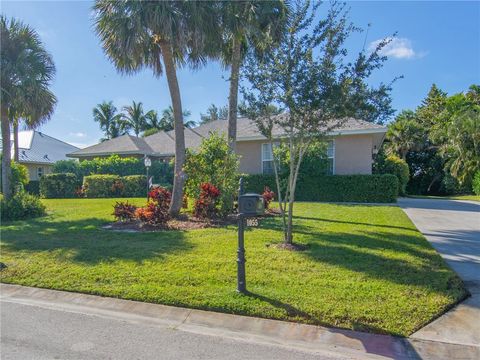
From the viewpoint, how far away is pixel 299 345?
12.1 feet

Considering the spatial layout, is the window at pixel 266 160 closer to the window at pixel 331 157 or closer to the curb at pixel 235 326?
the window at pixel 331 157

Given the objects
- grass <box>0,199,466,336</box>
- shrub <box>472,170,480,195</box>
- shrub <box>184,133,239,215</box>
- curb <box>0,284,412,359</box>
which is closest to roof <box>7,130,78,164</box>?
shrub <box>184,133,239,215</box>

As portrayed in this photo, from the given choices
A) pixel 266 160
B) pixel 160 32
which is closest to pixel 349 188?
pixel 266 160

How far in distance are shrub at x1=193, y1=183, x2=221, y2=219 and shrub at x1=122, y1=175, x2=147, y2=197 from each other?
37.3 feet

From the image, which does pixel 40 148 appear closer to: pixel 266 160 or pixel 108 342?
pixel 266 160

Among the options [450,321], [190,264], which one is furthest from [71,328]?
[450,321]

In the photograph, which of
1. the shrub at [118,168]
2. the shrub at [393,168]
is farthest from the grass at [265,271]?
the shrub at [118,168]

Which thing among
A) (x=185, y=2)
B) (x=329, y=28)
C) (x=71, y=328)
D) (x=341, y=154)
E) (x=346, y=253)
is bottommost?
(x=71, y=328)

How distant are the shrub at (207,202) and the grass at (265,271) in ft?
4.52

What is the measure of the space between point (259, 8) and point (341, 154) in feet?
29.3

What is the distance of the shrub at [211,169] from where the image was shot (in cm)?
1123

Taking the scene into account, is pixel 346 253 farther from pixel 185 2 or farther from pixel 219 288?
pixel 185 2

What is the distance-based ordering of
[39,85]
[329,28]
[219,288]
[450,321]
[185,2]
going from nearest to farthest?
[450,321], [219,288], [329,28], [185,2], [39,85]

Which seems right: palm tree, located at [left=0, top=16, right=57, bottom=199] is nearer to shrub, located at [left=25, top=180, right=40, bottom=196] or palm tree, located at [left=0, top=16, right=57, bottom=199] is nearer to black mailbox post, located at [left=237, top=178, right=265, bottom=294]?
black mailbox post, located at [left=237, top=178, right=265, bottom=294]
